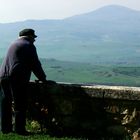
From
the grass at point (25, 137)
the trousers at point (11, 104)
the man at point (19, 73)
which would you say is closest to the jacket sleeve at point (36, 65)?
the man at point (19, 73)

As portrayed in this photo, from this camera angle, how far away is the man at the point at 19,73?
362 inches

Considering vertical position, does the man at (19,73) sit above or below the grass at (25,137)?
above

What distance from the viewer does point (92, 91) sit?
9281 mm

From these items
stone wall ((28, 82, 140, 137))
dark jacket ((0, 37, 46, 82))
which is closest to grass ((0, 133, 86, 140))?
stone wall ((28, 82, 140, 137))

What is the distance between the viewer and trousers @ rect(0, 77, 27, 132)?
924 centimetres

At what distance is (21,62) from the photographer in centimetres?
920

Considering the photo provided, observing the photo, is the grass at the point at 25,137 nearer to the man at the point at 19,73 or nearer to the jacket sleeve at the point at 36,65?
the man at the point at 19,73

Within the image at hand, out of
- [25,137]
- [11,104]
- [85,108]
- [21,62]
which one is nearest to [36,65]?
[21,62]

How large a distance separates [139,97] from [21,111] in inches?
91.6

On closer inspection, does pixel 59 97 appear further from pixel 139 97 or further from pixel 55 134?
pixel 139 97

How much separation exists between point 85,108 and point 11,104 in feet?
4.95

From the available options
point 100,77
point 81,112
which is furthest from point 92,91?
point 100,77

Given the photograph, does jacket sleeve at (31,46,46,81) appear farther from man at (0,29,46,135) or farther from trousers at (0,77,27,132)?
trousers at (0,77,27,132)

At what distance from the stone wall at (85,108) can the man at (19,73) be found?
500 mm
